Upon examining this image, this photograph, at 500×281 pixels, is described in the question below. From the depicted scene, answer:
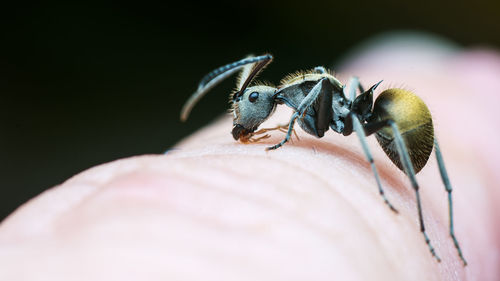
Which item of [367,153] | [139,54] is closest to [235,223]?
[367,153]

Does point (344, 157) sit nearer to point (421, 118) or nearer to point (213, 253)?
point (421, 118)

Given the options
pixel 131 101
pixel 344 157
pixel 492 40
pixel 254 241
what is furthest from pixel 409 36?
pixel 254 241

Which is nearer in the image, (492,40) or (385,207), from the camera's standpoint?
(385,207)

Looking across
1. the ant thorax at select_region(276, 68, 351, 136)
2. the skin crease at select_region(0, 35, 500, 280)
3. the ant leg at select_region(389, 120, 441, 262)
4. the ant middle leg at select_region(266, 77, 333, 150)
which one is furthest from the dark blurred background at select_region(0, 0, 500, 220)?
the ant leg at select_region(389, 120, 441, 262)

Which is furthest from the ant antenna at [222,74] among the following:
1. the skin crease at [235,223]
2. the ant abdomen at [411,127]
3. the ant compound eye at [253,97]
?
the ant abdomen at [411,127]

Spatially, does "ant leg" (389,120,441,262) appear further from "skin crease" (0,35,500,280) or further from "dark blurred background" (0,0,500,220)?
"dark blurred background" (0,0,500,220)
